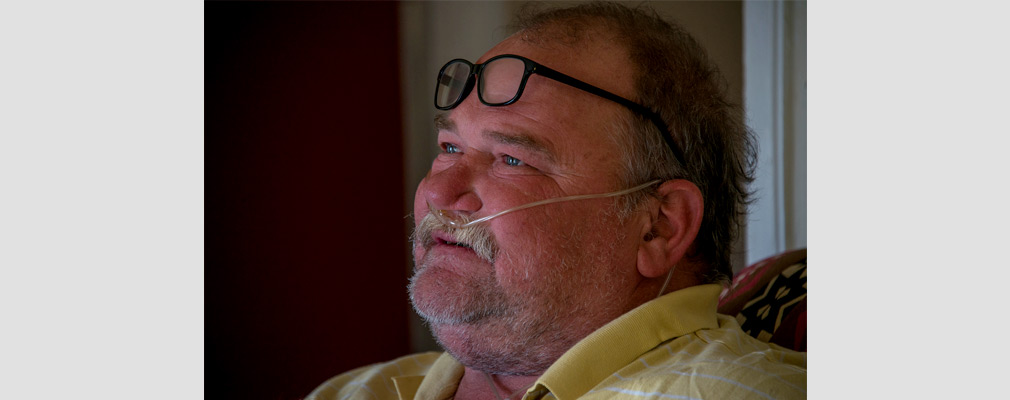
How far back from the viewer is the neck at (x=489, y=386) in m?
1.19

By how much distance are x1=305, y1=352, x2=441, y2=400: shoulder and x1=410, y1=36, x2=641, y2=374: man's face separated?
0.28 meters

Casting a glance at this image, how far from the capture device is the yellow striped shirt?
87 cm

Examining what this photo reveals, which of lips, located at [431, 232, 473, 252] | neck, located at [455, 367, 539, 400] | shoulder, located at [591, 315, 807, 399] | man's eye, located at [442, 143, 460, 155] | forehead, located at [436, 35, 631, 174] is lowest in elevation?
neck, located at [455, 367, 539, 400]

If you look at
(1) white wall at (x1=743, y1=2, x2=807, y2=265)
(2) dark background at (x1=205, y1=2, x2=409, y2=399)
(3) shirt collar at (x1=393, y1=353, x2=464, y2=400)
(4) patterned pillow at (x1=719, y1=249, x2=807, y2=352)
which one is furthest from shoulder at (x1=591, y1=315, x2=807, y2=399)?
(2) dark background at (x1=205, y1=2, x2=409, y2=399)

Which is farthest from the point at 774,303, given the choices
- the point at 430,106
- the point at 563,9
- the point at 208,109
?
the point at 208,109

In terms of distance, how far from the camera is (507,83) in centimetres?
121

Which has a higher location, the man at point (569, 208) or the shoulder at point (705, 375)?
the man at point (569, 208)

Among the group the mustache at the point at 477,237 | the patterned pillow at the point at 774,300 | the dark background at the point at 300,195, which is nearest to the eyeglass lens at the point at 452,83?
the mustache at the point at 477,237

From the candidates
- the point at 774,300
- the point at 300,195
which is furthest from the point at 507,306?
the point at 300,195

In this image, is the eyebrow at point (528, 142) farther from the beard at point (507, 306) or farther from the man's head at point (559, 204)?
the beard at point (507, 306)

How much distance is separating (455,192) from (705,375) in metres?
0.47

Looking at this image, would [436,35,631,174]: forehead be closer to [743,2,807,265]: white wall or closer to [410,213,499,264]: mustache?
[410,213,499,264]: mustache

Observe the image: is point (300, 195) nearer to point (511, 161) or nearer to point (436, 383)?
point (436, 383)

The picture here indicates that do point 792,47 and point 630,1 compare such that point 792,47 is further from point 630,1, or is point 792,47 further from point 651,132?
point 651,132
